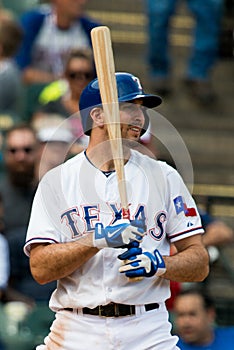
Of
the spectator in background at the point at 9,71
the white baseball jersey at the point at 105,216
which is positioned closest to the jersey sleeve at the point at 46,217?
the white baseball jersey at the point at 105,216

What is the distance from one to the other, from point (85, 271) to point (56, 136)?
1.93 m

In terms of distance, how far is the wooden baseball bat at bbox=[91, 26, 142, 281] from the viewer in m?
5.16

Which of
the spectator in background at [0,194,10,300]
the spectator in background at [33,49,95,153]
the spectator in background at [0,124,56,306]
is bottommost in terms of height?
the spectator in background at [0,194,10,300]

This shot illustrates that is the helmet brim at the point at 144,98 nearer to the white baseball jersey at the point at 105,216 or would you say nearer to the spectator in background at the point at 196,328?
the white baseball jersey at the point at 105,216

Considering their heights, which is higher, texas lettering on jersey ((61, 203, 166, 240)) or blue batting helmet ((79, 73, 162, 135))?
blue batting helmet ((79, 73, 162, 135))

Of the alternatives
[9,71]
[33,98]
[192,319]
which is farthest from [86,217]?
[9,71]

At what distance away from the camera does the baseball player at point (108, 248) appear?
5.14 meters

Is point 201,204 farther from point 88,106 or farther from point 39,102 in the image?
point 88,106

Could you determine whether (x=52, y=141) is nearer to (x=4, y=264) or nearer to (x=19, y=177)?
(x=4, y=264)

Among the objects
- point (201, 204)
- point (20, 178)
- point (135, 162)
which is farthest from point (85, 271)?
point (201, 204)

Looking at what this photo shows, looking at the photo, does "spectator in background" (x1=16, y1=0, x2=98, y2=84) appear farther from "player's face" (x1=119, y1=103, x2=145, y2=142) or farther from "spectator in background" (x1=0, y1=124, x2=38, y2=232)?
"player's face" (x1=119, y1=103, x2=145, y2=142)

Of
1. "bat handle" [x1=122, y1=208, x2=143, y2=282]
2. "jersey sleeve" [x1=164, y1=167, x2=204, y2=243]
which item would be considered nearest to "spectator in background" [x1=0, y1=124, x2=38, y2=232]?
"jersey sleeve" [x1=164, y1=167, x2=204, y2=243]

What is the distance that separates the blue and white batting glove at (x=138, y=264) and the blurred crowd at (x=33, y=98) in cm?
223

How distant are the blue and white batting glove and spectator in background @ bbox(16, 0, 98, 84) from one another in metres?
4.73
